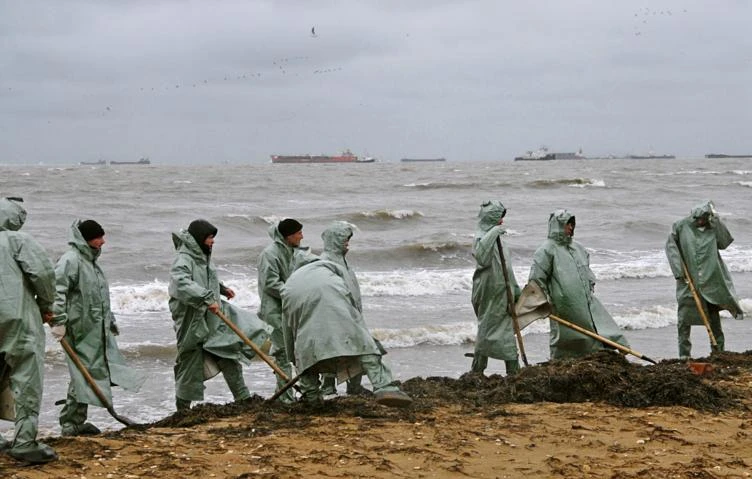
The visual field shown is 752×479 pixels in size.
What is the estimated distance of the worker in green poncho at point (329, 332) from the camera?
6.36m

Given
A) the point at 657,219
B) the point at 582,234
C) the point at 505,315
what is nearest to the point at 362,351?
the point at 505,315

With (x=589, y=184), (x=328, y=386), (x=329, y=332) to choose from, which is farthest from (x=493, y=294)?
(x=589, y=184)

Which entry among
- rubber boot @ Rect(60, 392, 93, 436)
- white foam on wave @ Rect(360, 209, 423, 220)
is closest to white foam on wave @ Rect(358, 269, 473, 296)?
rubber boot @ Rect(60, 392, 93, 436)

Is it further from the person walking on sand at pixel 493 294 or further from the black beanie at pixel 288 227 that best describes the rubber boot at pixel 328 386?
the person walking on sand at pixel 493 294

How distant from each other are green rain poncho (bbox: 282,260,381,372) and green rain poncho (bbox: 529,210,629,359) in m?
2.87

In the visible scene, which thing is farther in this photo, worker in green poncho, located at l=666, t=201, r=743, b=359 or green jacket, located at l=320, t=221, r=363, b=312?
worker in green poncho, located at l=666, t=201, r=743, b=359

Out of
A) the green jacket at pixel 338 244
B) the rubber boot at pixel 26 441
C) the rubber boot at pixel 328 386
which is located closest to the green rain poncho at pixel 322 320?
the green jacket at pixel 338 244

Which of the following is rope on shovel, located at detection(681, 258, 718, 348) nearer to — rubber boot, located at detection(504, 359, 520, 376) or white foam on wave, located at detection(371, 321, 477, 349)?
rubber boot, located at detection(504, 359, 520, 376)

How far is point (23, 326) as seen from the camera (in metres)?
5.50

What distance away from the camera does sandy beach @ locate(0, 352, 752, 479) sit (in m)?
Answer: 5.64

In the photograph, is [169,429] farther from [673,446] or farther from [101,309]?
[673,446]

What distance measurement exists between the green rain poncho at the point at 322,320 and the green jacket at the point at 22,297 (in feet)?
5.20

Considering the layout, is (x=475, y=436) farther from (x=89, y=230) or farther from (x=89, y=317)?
(x=89, y=230)

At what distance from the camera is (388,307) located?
16047mm
